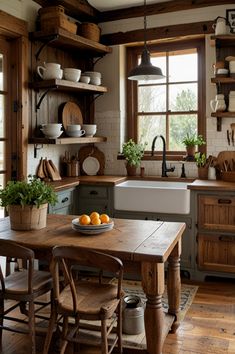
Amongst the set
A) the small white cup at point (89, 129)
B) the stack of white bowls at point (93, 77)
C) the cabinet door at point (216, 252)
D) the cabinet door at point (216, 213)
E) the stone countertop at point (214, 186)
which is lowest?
the cabinet door at point (216, 252)

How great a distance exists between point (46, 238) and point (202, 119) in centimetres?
277

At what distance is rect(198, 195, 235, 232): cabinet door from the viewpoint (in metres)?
3.77

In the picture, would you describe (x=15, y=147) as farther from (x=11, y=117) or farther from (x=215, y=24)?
(x=215, y=24)

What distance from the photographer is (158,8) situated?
4551 millimetres

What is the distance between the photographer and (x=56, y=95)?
4.44 m

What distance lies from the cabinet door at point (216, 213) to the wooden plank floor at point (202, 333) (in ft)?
2.06

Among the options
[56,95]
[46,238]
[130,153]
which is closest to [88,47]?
[56,95]

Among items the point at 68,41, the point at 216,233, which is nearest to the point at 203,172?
the point at 216,233

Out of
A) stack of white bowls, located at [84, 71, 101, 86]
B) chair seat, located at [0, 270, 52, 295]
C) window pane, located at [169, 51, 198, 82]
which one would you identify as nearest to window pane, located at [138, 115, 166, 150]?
window pane, located at [169, 51, 198, 82]

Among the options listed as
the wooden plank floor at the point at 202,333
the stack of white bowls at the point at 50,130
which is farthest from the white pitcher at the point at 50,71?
the wooden plank floor at the point at 202,333

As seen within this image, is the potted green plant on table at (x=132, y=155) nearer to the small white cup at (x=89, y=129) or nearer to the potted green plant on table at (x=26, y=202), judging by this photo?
the small white cup at (x=89, y=129)

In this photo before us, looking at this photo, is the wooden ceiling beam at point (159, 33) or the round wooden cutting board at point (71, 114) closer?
the wooden ceiling beam at point (159, 33)

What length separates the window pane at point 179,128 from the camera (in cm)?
468

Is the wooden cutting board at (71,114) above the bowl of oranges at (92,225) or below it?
above
